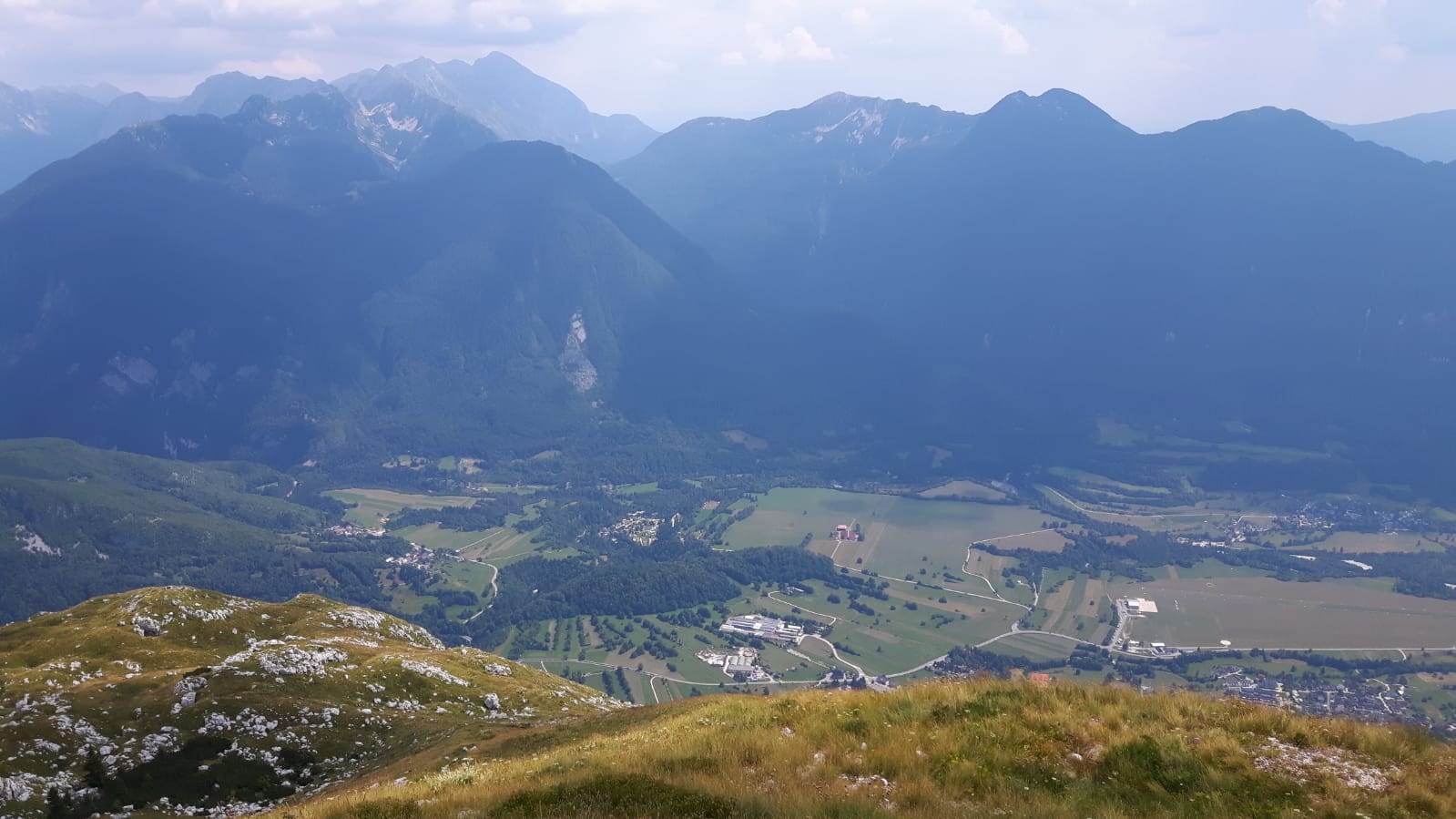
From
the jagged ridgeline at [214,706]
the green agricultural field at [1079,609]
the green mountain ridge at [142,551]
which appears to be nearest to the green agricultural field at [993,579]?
the green agricultural field at [1079,609]

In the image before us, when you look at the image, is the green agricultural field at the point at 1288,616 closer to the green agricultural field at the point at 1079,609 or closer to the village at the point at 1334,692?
the green agricultural field at the point at 1079,609

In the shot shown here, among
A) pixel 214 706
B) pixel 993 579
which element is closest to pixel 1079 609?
pixel 993 579

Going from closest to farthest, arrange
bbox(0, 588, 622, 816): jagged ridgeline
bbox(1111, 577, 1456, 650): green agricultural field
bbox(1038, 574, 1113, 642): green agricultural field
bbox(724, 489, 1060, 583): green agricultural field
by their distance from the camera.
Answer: bbox(0, 588, 622, 816): jagged ridgeline < bbox(1111, 577, 1456, 650): green agricultural field < bbox(1038, 574, 1113, 642): green agricultural field < bbox(724, 489, 1060, 583): green agricultural field

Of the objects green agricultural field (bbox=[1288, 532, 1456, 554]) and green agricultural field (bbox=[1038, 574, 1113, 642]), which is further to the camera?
green agricultural field (bbox=[1288, 532, 1456, 554])

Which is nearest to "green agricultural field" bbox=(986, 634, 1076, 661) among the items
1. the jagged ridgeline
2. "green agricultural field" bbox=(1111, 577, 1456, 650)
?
"green agricultural field" bbox=(1111, 577, 1456, 650)

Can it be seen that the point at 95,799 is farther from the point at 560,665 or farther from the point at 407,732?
the point at 560,665

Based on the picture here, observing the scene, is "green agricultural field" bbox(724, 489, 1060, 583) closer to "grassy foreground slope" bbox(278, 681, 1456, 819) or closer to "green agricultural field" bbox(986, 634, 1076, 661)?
"green agricultural field" bbox(986, 634, 1076, 661)
